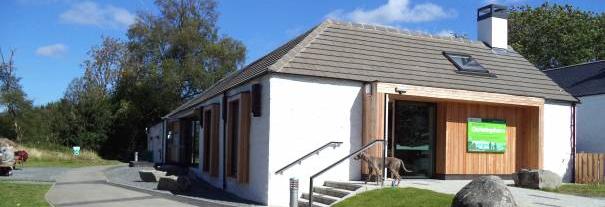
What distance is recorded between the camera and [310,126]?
14.8 m

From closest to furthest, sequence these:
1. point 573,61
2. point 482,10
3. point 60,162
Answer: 1. point 482,10
2. point 60,162
3. point 573,61

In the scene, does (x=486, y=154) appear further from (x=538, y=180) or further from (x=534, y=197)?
(x=534, y=197)

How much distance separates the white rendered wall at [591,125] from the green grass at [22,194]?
22.2 m

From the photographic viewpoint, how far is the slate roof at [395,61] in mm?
15383

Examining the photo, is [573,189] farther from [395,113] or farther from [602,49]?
[602,49]

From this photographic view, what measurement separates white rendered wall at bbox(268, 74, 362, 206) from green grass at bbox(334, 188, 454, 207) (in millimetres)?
2130

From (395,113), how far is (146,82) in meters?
35.1

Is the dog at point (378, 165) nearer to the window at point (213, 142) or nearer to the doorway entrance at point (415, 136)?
the doorway entrance at point (415, 136)

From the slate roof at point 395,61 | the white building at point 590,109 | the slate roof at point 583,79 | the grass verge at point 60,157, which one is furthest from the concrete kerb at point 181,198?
the grass verge at point 60,157

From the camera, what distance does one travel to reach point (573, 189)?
15430 mm

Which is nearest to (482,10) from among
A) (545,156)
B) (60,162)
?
(545,156)

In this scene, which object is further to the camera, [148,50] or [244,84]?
[148,50]

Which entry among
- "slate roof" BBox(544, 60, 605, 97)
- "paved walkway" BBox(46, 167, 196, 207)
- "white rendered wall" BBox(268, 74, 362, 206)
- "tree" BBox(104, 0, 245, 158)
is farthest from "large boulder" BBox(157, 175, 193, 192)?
"tree" BBox(104, 0, 245, 158)

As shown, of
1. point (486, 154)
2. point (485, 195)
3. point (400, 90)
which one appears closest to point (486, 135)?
point (486, 154)
